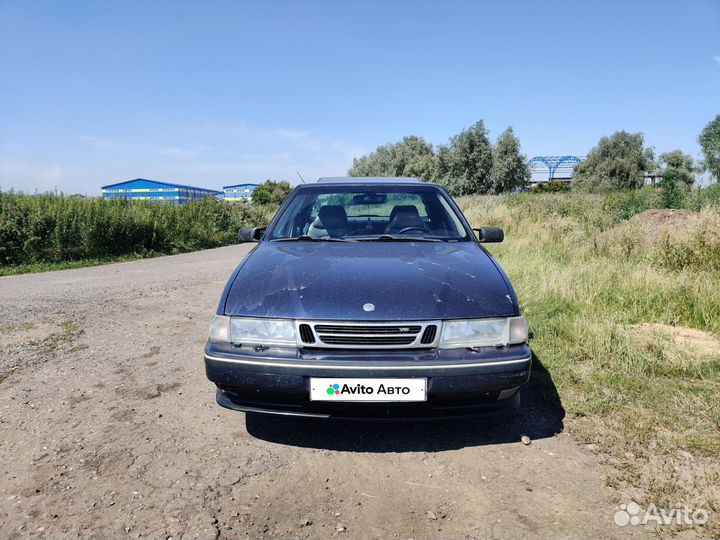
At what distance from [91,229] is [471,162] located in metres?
38.1

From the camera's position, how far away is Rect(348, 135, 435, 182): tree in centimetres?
5341

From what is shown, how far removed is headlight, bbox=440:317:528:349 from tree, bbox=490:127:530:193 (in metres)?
44.0

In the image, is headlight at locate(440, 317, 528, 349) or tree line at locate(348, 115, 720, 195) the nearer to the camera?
headlight at locate(440, 317, 528, 349)

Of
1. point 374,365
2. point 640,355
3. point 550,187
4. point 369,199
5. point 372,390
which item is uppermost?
point 550,187

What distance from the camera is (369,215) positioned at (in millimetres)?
4203

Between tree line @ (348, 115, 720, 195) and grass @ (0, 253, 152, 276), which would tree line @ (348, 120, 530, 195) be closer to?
tree line @ (348, 115, 720, 195)

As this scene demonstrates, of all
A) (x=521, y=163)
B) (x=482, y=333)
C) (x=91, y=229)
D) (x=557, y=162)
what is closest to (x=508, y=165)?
(x=521, y=163)

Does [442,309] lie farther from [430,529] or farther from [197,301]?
[197,301]

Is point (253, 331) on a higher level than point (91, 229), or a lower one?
lower

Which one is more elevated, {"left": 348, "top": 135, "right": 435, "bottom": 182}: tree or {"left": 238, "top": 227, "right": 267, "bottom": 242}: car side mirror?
{"left": 348, "top": 135, "right": 435, "bottom": 182}: tree

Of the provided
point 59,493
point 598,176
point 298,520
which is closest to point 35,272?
point 59,493

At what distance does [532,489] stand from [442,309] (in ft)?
3.22

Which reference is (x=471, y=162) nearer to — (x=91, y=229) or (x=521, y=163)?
(x=521, y=163)

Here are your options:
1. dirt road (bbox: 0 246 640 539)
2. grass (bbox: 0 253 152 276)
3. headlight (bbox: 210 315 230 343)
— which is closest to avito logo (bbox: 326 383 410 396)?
dirt road (bbox: 0 246 640 539)
